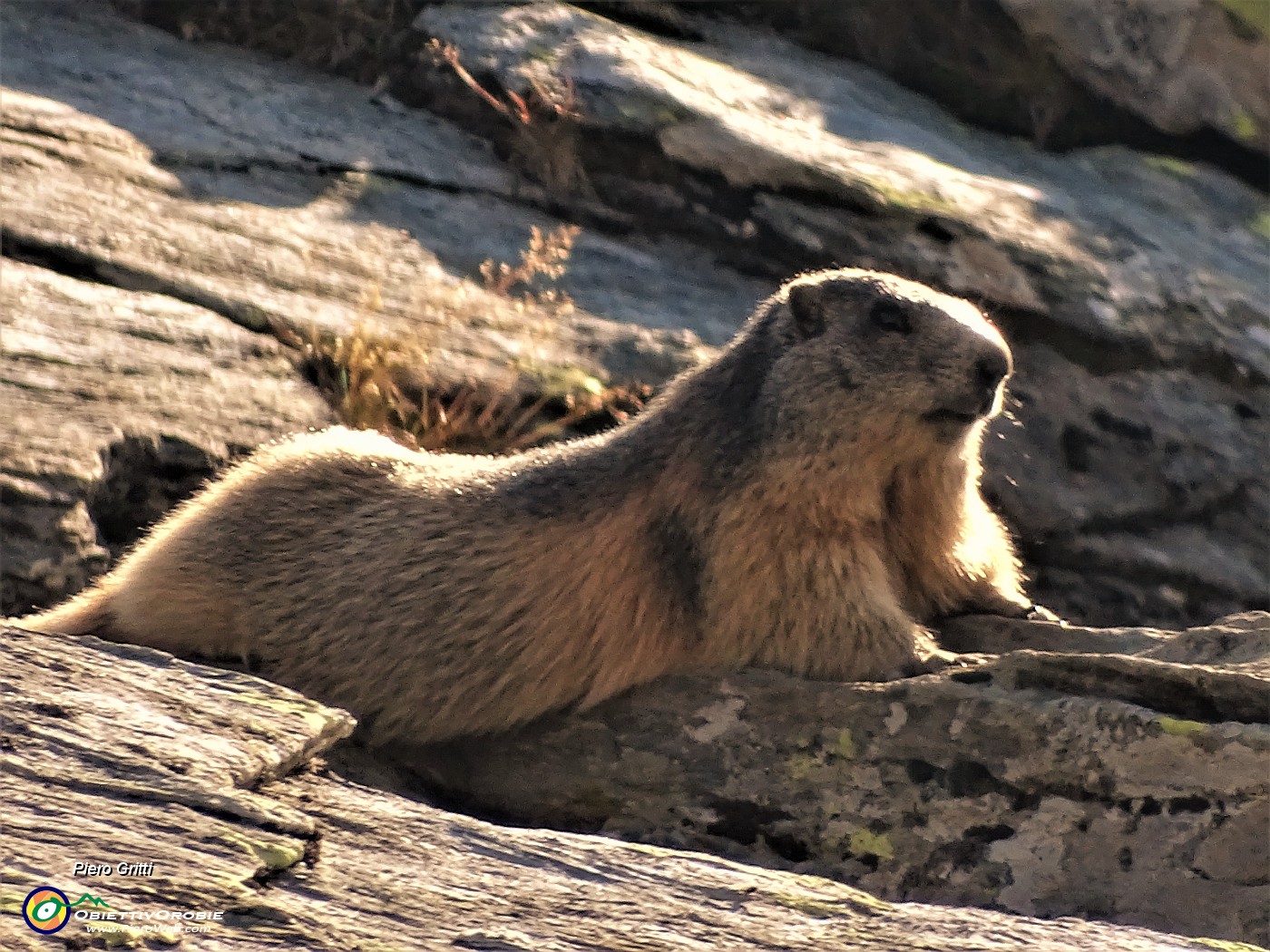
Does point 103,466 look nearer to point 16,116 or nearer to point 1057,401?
point 16,116

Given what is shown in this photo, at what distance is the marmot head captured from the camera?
730cm

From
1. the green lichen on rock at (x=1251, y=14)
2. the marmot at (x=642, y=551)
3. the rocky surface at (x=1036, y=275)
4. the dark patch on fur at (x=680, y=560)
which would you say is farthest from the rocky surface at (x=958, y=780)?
the green lichen on rock at (x=1251, y=14)

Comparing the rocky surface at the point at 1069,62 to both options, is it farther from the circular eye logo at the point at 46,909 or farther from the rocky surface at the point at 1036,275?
the circular eye logo at the point at 46,909

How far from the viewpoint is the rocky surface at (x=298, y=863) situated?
475 centimetres

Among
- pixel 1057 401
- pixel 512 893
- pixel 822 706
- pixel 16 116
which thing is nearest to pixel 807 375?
pixel 822 706

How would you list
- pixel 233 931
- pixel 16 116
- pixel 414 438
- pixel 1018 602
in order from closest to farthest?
1. pixel 233 931
2. pixel 1018 602
3. pixel 414 438
4. pixel 16 116

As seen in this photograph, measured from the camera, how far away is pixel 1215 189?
1462cm

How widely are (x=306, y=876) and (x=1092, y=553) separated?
7.76 metres

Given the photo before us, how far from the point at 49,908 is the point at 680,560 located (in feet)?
11.8

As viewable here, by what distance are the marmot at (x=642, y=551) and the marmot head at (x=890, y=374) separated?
0.01 meters

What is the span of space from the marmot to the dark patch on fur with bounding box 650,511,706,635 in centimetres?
1

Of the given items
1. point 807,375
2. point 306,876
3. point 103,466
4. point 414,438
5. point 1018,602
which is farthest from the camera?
point 414,438

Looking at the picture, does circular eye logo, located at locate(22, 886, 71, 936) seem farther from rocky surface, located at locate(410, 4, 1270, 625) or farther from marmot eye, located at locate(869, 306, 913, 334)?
rocky surface, located at locate(410, 4, 1270, 625)

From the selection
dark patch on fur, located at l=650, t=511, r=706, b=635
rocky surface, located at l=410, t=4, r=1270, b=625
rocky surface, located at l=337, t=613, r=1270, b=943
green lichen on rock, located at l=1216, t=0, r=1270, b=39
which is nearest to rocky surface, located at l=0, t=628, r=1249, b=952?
rocky surface, located at l=337, t=613, r=1270, b=943
